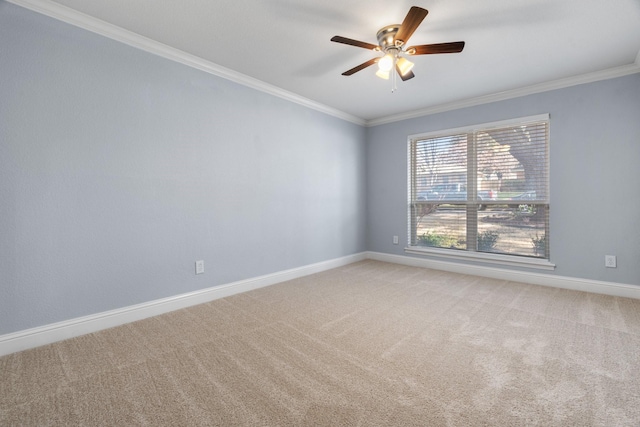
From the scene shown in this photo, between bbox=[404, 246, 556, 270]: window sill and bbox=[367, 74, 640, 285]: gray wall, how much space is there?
0.15 metres

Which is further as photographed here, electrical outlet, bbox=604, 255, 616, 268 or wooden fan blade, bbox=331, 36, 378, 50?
electrical outlet, bbox=604, 255, 616, 268

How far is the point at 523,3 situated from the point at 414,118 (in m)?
2.53

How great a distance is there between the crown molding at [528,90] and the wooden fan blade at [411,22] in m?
2.30

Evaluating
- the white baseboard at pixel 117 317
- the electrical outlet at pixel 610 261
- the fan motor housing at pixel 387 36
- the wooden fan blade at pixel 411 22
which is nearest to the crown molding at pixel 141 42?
→ the fan motor housing at pixel 387 36

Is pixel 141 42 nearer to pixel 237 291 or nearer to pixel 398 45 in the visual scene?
pixel 398 45

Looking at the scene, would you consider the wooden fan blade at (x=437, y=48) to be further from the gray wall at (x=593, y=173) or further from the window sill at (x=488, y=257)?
the window sill at (x=488, y=257)

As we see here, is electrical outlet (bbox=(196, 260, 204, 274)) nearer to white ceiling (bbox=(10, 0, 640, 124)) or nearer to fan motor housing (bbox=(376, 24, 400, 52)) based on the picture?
white ceiling (bbox=(10, 0, 640, 124))

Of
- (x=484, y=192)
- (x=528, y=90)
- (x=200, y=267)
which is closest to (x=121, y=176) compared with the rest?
(x=200, y=267)

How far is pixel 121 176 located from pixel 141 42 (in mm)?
1200

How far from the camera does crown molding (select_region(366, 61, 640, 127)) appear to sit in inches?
120

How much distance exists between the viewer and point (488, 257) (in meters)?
3.94

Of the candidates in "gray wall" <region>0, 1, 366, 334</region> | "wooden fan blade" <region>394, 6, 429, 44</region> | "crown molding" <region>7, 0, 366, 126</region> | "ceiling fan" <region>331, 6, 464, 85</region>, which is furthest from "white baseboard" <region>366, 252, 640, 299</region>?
"wooden fan blade" <region>394, 6, 429, 44</region>

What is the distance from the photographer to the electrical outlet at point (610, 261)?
10.3 ft

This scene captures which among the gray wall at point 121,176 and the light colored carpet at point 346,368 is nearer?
the light colored carpet at point 346,368
